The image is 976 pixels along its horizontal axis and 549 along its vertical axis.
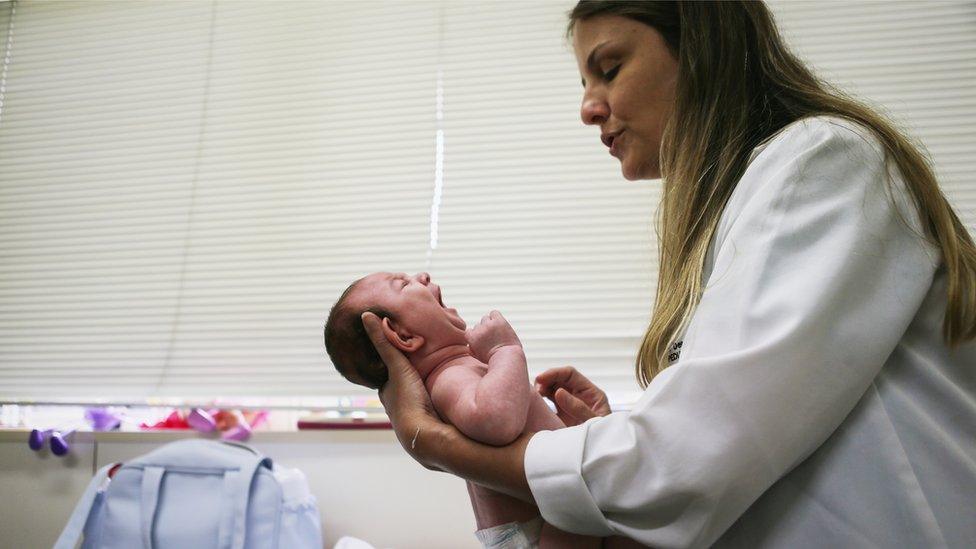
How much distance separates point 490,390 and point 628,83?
0.61 metres

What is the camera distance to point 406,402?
108 cm

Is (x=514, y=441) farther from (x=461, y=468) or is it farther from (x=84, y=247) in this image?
(x=84, y=247)

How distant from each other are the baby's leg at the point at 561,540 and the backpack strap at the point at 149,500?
140 cm

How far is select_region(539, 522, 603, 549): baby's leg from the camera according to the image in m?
0.98

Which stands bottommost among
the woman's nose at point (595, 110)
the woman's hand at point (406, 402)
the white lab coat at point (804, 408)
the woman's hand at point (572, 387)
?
the woman's hand at point (572, 387)

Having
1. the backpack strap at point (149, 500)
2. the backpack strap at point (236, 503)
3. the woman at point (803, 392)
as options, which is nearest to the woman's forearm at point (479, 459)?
the woman at point (803, 392)

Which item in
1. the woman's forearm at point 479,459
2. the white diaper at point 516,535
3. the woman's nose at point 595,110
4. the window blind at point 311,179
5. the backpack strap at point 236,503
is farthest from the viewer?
the window blind at point 311,179

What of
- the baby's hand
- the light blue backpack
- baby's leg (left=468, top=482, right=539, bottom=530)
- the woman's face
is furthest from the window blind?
baby's leg (left=468, top=482, right=539, bottom=530)

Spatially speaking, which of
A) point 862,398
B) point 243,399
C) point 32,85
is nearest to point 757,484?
point 862,398

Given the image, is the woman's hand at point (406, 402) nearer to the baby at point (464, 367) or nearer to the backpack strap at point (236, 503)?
the baby at point (464, 367)

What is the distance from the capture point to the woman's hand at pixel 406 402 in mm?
982

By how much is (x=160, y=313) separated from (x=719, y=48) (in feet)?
7.07

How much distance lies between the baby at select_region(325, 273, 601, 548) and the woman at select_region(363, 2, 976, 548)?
62mm

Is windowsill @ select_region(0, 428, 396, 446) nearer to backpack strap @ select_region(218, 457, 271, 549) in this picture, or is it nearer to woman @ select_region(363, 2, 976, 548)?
backpack strap @ select_region(218, 457, 271, 549)
